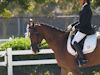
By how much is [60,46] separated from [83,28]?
2.60 feet

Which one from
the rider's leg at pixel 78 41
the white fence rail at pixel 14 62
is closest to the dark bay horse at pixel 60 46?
the rider's leg at pixel 78 41

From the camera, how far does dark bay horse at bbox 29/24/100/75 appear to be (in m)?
10.9

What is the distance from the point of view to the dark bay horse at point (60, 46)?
35.6ft

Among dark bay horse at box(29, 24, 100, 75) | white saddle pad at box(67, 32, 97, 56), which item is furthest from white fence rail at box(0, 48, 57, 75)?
white saddle pad at box(67, 32, 97, 56)

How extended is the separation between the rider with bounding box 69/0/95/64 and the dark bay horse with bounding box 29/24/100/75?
10.1 inches

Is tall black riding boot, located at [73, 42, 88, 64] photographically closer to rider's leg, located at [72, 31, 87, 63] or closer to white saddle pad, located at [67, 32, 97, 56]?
rider's leg, located at [72, 31, 87, 63]

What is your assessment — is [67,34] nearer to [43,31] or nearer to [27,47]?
[43,31]

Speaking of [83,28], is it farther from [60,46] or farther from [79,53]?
[60,46]

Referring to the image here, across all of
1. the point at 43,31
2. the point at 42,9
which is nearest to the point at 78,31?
the point at 43,31

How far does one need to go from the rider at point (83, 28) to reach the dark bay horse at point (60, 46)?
0.84ft

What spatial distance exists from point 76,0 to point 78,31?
242 inches

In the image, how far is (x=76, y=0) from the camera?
1688 cm

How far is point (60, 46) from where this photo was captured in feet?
36.4

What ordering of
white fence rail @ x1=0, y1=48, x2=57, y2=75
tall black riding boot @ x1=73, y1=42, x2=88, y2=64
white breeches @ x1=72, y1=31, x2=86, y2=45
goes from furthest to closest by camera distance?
white fence rail @ x1=0, y1=48, x2=57, y2=75 → white breeches @ x1=72, y1=31, x2=86, y2=45 → tall black riding boot @ x1=73, y1=42, x2=88, y2=64
